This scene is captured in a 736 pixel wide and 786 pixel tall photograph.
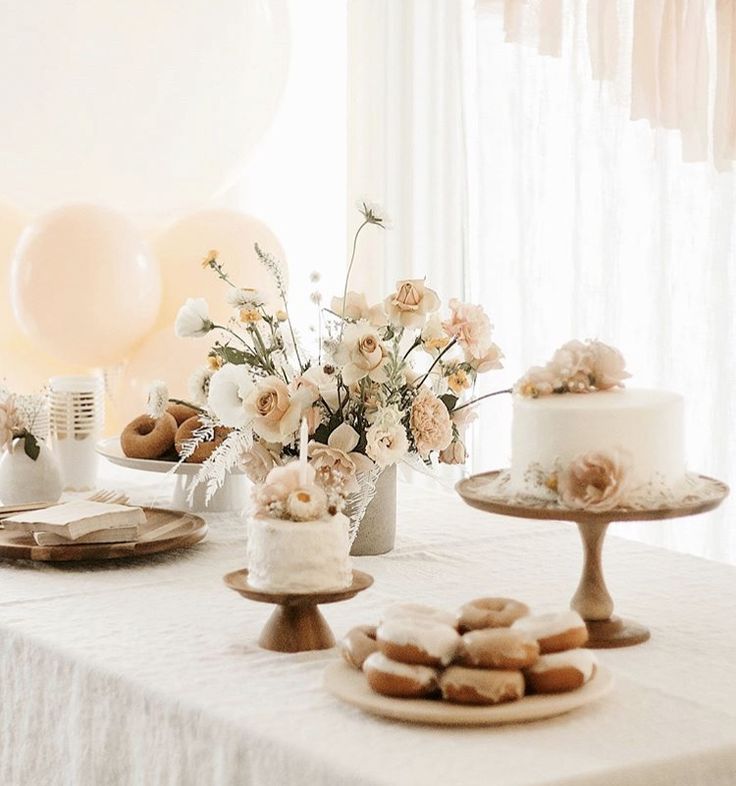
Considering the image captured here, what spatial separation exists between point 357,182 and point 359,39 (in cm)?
40

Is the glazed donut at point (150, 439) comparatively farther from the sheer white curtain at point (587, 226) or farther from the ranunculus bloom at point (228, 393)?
the sheer white curtain at point (587, 226)

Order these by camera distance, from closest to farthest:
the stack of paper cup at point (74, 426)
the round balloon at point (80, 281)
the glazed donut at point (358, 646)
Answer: the glazed donut at point (358, 646) < the stack of paper cup at point (74, 426) < the round balloon at point (80, 281)

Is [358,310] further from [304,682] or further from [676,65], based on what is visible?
[676,65]

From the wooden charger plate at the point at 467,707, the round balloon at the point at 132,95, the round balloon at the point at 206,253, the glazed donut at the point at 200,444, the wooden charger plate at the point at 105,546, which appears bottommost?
the wooden charger plate at the point at 467,707

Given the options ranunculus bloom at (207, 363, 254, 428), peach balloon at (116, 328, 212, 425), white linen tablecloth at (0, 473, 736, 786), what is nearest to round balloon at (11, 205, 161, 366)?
peach balloon at (116, 328, 212, 425)

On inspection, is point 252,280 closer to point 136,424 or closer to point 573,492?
point 136,424

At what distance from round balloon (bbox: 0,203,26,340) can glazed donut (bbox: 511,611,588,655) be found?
229 cm

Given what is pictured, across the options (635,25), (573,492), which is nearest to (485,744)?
(573,492)

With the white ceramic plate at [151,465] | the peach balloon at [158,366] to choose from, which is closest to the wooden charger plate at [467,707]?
the white ceramic plate at [151,465]

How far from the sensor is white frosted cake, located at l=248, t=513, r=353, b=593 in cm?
124

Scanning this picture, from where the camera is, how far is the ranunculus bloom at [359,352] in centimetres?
163

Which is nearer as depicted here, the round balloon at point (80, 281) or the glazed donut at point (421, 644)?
the glazed donut at point (421, 644)

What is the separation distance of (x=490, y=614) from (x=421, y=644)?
8cm

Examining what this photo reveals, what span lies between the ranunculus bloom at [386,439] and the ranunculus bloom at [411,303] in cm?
12
